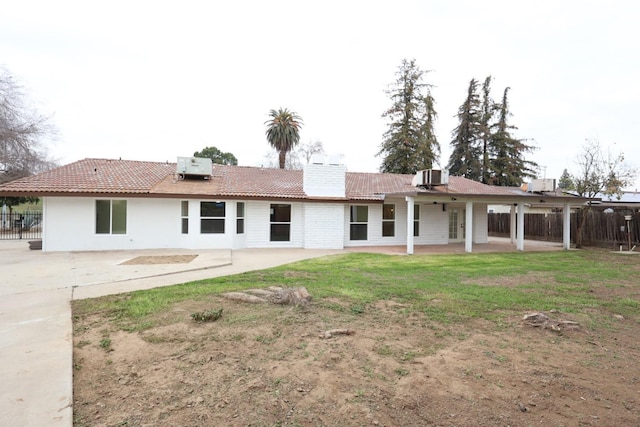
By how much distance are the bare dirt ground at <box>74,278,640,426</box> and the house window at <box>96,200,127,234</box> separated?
1063cm

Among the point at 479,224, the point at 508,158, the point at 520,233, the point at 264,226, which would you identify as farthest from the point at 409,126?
the point at 264,226

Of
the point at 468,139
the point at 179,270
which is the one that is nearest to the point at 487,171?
the point at 468,139

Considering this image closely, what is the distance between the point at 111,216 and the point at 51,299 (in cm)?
906

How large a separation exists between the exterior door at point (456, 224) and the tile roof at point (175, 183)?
1.33m

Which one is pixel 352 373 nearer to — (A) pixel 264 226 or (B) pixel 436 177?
(A) pixel 264 226

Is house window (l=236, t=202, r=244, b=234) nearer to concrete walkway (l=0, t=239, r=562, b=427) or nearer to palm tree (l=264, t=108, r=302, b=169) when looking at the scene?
concrete walkway (l=0, t=239, r=562, b=427)

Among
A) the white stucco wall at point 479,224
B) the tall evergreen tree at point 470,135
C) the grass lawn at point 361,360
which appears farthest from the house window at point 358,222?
the tall evergreen tree at point 470,135

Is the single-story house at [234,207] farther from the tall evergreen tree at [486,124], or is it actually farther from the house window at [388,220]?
the tall evergreen tree at [486,124]

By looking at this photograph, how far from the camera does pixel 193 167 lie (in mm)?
15859

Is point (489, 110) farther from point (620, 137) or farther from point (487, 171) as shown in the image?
point (620, 137)

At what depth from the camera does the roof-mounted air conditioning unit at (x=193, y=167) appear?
1575 cm

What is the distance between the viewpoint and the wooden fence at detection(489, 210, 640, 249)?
15969 millimetres

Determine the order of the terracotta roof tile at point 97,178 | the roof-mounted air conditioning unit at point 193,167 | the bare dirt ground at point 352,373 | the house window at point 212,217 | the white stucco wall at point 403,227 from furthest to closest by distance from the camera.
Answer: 1. the white stucco wall at point 403,227
2. the roof-mounted air conditioning unit at point 193,167
3. the house window at point 212,217
4. the terracotta roof tile at point 97,178
5. the bare dirt ground at point 352,373

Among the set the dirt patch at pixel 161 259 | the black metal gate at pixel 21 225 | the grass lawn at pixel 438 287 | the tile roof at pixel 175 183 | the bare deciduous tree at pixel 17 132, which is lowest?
the grass lawn at pixel 438 287
